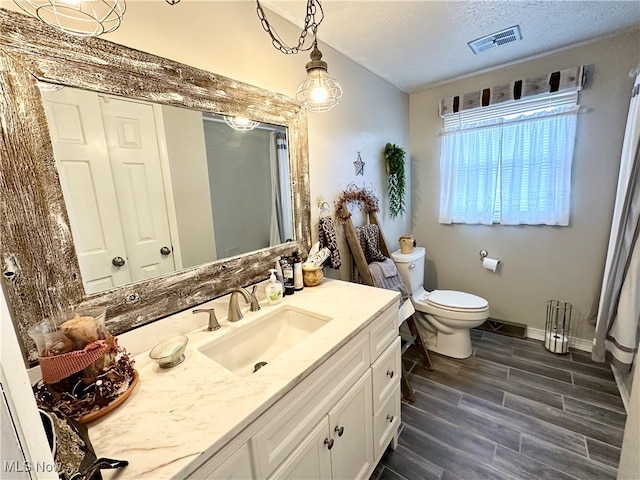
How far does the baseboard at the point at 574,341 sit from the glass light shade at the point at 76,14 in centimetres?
318

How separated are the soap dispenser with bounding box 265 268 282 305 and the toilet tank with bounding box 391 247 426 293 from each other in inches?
47.0

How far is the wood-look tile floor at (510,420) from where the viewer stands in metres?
1.36

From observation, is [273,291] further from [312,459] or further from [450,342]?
[450,342]

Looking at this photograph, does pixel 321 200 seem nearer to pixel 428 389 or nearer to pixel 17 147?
pixel 17 147

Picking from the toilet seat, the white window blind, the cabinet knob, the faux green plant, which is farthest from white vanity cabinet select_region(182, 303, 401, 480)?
the white window blind

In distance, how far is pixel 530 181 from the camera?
2184mm

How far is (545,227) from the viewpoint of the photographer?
221 centimetres

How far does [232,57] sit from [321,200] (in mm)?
857

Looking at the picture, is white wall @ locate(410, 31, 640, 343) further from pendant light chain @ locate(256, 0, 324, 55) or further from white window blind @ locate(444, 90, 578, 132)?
pendant light chain @ locate(256, 0, 324, 55)

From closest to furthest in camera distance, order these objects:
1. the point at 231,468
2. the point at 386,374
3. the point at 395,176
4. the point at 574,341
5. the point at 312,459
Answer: the point at 231,468, the point at 312,459, the point at 386,374, the point at 574,341, the point at 395,176

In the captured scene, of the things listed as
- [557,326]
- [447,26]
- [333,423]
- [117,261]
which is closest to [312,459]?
[333,423]

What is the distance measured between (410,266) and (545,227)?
3.65ft

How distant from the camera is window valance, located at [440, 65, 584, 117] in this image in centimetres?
193

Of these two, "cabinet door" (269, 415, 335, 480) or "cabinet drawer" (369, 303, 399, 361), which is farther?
"cabinet drawer" (369, 303, 399, 361)
